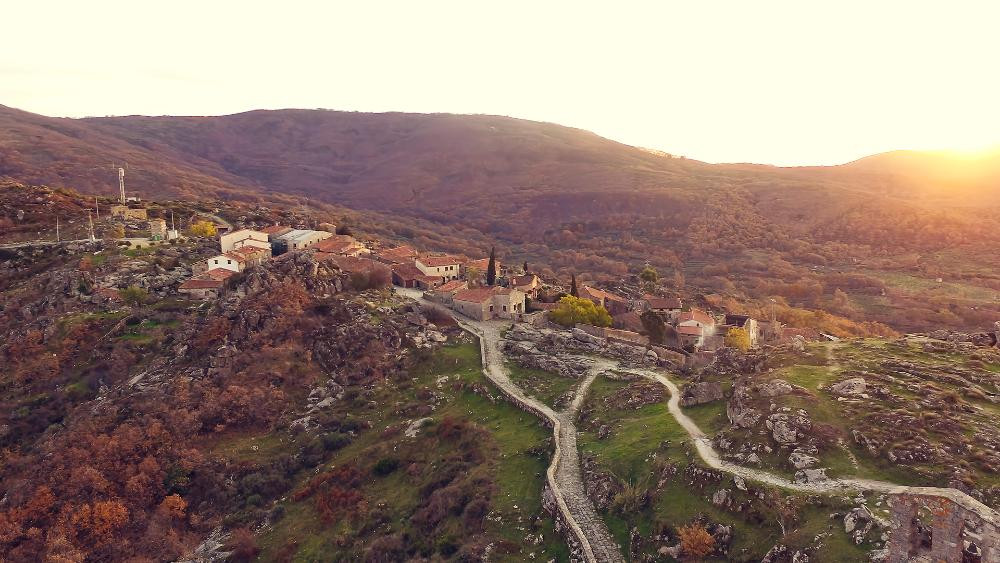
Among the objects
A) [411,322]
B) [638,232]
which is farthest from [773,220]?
[411,322]

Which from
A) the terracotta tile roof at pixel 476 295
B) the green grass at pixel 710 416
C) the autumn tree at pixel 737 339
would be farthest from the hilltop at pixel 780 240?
the green grass at pixel 710 416

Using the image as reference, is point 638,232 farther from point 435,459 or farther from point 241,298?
point 435,459

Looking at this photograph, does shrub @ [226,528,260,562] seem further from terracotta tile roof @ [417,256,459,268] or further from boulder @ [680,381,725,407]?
terracotta tile roof @ [417,256,459,268]

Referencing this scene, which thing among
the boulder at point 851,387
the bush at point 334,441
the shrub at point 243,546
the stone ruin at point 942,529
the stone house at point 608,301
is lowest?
the shrub at point 243,546

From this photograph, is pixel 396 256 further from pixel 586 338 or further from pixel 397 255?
pixel 586 338

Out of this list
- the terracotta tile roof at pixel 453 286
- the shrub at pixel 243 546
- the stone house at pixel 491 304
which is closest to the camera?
the shrub at pixel 243 546

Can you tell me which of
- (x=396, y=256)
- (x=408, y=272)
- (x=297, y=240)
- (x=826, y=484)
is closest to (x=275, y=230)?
(x=297, y=240)

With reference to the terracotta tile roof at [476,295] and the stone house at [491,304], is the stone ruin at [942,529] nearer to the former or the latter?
the stone house at [491,304]
